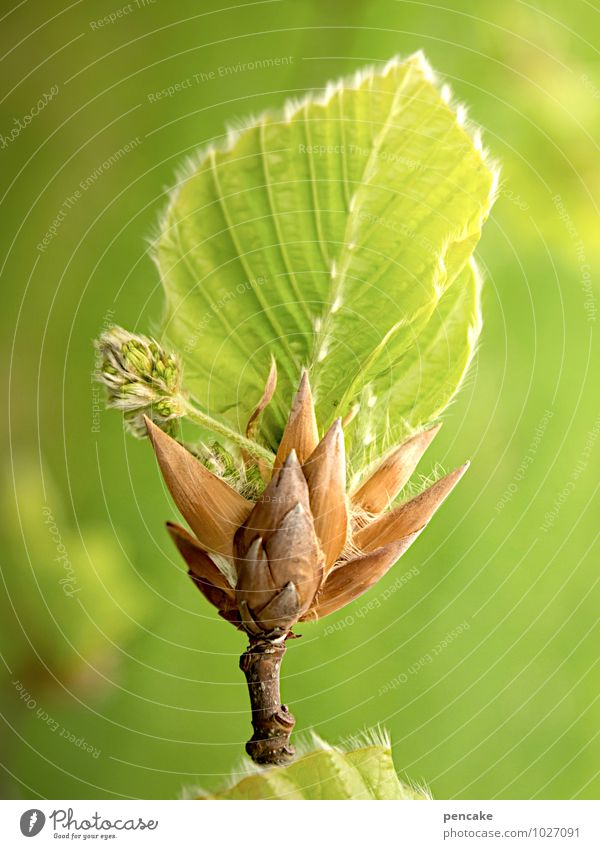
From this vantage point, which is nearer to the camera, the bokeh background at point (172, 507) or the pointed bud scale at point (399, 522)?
the pointed bud scale at point (399, 522)

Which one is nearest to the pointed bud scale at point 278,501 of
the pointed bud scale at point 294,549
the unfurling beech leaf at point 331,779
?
the pointed bud scale at point 294,549

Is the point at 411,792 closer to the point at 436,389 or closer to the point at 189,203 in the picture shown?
the point at 436,389

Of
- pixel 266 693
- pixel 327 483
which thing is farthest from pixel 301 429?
pixel 266 693

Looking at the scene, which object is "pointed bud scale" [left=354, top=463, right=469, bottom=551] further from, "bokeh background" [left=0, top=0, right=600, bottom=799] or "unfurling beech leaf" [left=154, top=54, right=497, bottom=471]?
"bokeh background" [left=0, top=0, right=600, bottom=799]

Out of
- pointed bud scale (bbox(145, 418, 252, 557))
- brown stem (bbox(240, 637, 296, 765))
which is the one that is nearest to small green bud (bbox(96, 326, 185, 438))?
pointed bud scale (bbox(145, 418, 252, 557))

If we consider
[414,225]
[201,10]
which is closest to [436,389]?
[414,225]

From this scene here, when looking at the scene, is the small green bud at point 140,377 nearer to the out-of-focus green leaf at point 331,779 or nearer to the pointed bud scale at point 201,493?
the pointed bud scale at point 201,493
